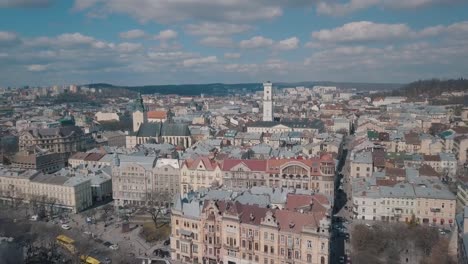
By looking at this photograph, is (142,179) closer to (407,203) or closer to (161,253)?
(161,253)

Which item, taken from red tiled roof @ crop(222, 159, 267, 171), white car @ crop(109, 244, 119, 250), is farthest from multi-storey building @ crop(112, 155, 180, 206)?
white car @ crop(109, 244, 119, 250)

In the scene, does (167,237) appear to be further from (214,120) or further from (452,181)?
(214,120)

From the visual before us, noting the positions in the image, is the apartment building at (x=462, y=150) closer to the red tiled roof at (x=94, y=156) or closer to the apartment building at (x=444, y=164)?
the apartment building at (x=444, y=164)

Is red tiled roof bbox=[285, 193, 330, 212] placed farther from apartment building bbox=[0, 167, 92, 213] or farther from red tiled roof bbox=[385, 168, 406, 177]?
apartment building bbox=[0, 167, 92, 213]

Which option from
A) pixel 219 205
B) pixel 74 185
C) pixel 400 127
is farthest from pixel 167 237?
pixel 400 127

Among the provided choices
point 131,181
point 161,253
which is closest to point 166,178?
point 131,181

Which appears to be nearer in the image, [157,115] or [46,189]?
[46,189]

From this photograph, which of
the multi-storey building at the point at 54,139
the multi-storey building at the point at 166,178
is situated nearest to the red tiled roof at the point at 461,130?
the multi-storey building at the point at 166,178
